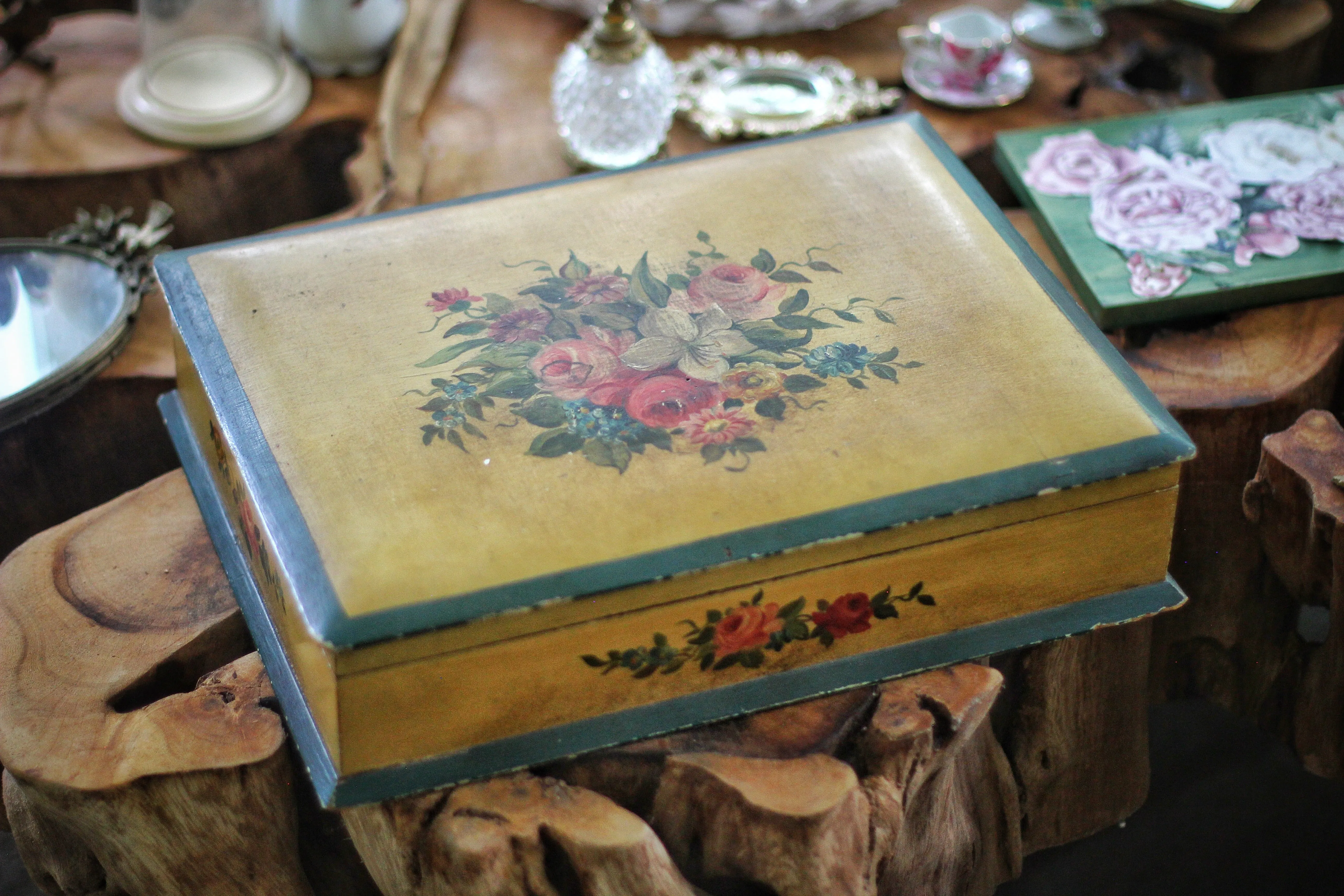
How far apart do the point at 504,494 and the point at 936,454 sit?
30 centimetres

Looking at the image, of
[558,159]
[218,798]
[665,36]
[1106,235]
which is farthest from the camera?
[665,36]

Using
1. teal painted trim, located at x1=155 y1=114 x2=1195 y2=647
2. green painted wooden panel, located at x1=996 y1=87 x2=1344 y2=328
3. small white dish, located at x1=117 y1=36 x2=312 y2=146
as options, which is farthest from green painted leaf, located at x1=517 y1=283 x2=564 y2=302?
small white dish, located at x1=117 y1=36 x2=312 y2=146

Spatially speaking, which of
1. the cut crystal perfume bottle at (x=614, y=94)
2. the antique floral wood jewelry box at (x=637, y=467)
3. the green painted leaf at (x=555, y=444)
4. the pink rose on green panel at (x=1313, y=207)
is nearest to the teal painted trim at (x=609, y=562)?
the antique floral wood jewelry box at (x=637, y=467)

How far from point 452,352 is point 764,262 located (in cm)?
27

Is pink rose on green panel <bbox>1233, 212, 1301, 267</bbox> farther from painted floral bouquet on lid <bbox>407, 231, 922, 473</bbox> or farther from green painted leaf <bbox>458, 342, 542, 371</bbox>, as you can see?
green painted leaf <bbox>458, 342, 542, 371</bbox>

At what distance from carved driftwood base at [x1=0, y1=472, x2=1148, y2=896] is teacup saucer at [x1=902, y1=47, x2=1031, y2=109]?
677 millimetres

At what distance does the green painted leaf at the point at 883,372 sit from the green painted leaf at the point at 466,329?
297 mm

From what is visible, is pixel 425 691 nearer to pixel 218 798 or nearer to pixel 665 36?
pixel 218 798

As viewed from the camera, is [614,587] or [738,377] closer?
[614,587]

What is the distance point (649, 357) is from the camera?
1.02 m

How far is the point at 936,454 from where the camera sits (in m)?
0.93

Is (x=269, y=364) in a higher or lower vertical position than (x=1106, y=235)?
higher

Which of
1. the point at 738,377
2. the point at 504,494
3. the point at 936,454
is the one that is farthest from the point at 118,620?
the point at 936,454

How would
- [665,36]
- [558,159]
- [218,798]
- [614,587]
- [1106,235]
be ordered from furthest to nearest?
[665,36] → [558,159] → [1106,235] → [218,798] → [614,587]
